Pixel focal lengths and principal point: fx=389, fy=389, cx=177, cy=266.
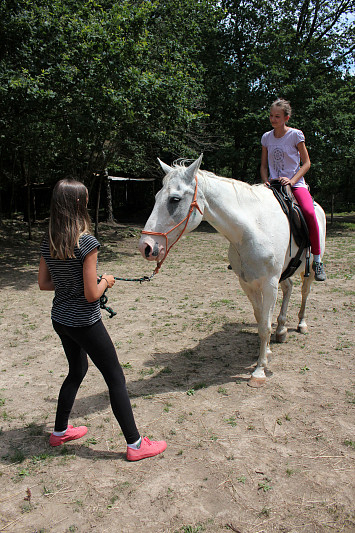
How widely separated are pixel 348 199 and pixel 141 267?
2544 cm

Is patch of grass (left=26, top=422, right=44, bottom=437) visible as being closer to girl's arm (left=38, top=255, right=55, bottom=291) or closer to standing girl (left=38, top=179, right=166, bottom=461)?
standing girl (left=38, top=179, right=166, bottom=461)

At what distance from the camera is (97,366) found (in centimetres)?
266

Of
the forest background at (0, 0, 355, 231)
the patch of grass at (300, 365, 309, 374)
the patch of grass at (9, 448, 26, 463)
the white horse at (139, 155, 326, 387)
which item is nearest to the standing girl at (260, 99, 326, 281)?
the white horse at (139, 155, 326, 387)

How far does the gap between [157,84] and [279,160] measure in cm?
689

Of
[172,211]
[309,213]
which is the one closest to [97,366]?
[172,211]

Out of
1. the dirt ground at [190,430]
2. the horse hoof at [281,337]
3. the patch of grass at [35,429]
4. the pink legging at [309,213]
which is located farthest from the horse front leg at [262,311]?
the patch of grass at [35,429]

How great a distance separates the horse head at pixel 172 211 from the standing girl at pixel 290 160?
1401 mm

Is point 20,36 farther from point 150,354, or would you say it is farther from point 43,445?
point 43,445

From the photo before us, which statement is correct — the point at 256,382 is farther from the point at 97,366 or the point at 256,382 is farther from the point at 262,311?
the point at 97,366

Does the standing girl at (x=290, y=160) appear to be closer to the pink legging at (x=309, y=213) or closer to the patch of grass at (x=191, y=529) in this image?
the pink legging at (x=309, y=213)

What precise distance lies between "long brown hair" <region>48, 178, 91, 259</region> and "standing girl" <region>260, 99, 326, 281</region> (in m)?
2.66

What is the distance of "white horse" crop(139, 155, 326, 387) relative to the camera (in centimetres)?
338

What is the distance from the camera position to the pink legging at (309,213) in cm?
438

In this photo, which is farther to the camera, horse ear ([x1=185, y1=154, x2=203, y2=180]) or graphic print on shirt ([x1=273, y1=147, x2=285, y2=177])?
graphic print on shirt ([x1=273, y1=147, x2=285, y2=177])
